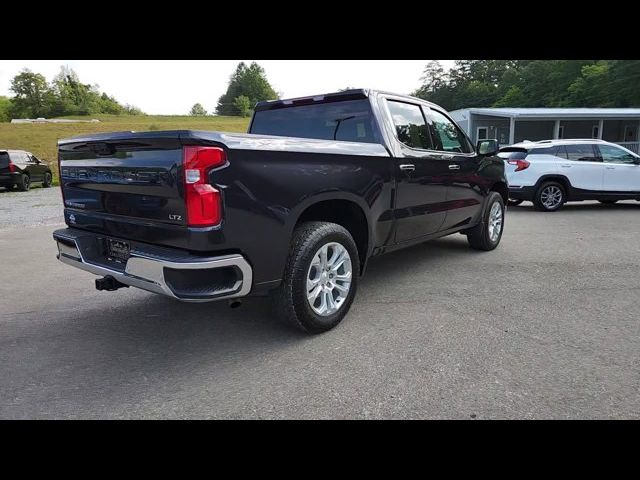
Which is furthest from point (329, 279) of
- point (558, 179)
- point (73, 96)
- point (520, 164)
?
point (73, 96)

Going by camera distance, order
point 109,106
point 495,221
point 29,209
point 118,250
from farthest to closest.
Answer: point 109,106
point 29,209
point 495,221
point 118,250

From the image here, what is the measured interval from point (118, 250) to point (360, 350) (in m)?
1.85

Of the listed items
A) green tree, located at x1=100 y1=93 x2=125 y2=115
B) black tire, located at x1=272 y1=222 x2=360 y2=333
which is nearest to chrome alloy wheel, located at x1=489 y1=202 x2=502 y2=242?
black tire, located at x1=272 y1=222 x2=360 y2=333

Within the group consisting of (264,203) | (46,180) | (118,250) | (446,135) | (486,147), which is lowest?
Answer: (46,180)

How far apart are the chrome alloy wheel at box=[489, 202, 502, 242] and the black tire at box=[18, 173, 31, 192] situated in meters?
17.1

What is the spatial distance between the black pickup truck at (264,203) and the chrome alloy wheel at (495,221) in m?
1.78

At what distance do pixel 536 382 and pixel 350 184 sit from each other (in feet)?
6.19

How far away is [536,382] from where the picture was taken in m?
2.75

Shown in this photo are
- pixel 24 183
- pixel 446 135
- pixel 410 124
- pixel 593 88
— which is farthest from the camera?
pixel 593 88

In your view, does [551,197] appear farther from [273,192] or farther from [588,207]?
[273,192]

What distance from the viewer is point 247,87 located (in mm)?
109375

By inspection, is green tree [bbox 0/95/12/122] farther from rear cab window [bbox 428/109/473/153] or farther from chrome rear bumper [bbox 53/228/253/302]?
chrome rear bumper [bbox 53/228/253/302]

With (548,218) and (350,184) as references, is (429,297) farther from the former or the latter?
(548,218)

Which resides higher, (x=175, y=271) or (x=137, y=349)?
(x=175, y=271)
